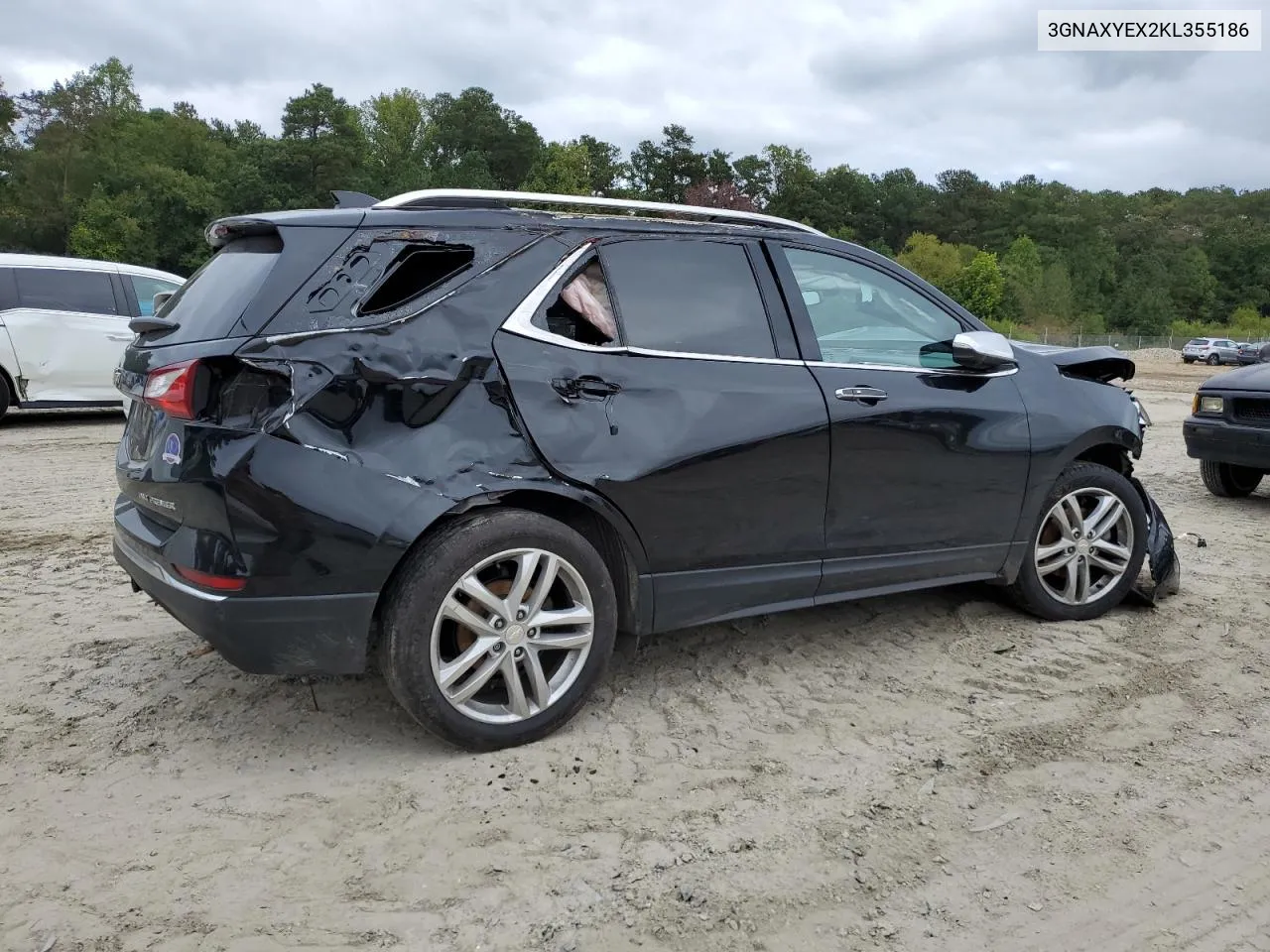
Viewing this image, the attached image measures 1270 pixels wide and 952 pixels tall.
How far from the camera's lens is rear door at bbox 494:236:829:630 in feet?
10.4

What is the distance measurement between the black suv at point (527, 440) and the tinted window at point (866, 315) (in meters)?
0.01

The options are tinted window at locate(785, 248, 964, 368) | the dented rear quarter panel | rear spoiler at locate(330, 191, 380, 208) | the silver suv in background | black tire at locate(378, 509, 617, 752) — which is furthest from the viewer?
the silver suv in background

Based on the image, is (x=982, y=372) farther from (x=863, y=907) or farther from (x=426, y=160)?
(x=426, y=160)

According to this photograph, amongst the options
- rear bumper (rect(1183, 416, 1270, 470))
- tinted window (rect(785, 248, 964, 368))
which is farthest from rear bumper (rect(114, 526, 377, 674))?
rear bumper (rect(1183, 416, 1270, 470))

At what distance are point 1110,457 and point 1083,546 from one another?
518 mm

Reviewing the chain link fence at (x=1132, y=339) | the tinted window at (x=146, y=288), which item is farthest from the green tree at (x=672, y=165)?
the tinted window at (x=146, y=288)

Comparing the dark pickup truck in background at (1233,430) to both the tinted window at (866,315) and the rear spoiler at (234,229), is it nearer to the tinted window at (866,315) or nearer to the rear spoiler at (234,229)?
the tinted window at (866,315)

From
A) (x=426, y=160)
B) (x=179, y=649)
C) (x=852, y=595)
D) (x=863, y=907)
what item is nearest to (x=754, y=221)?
(x=852, y=595)

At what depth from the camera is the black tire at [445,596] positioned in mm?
2926

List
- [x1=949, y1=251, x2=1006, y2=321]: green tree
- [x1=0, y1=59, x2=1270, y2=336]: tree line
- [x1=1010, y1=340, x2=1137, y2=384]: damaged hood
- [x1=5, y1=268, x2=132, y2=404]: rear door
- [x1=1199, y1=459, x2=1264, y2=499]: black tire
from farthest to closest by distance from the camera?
[x1=949, y1=251, x2=1006, y2=321]: green tree, [x1=0, y1=59, x2=1270, y2=336]: tree line, [x1=5, y1=268, x2=132, y2=404]: rear door, [x1=1199, y1=459, x2=1264, y2=499]: black tire, [x1=1010, y1=340, x2=1137, y2=384]: damaged hood

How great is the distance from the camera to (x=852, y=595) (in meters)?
3.87

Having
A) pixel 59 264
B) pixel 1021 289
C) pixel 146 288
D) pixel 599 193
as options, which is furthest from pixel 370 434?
pixel 599 193

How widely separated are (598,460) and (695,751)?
1.01 m

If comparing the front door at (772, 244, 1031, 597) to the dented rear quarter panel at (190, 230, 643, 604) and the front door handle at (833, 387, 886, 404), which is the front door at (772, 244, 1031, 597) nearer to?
the front door handle at (833, 387, 886, 404)
